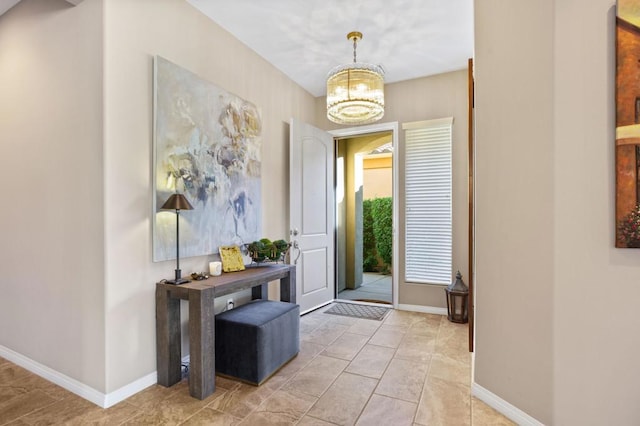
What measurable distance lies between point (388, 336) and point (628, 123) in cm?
257

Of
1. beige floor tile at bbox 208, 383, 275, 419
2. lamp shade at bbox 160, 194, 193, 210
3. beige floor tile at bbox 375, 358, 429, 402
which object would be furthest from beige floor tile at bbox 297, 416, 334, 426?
lamp shade at bbox 160, 194, 193, 210

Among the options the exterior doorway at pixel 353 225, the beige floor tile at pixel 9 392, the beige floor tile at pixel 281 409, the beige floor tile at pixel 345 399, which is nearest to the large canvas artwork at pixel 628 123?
the beige floor tile at pixel 345 399

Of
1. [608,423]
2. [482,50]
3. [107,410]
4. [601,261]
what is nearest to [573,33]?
[482,50]

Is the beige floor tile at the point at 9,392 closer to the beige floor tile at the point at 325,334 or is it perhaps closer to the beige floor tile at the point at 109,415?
the beige floor tile at the point at 109,415

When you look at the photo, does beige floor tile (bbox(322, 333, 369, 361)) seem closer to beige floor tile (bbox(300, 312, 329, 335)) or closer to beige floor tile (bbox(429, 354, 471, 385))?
beige floor tile (bbox(300, 312, 329, 335))

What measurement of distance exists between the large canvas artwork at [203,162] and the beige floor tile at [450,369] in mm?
2010

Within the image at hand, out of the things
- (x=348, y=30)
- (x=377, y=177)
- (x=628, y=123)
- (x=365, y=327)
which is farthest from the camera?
(x=377, y=177)

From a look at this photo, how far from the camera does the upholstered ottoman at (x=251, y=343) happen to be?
2312 mm

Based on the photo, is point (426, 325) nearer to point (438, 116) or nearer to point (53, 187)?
point (438, 116)

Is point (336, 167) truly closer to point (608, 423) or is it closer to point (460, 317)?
point (460, 317)

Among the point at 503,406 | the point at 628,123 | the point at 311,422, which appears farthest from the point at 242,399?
the point at 628,123

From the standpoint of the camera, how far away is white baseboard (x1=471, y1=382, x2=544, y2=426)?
1.81 metres

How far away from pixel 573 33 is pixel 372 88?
1.52m

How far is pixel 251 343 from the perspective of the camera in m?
2.32
